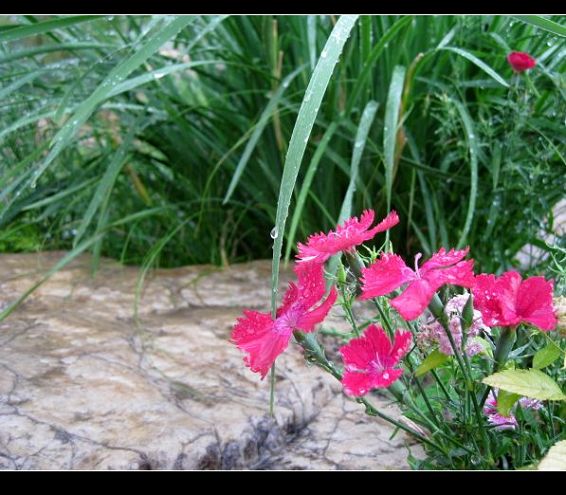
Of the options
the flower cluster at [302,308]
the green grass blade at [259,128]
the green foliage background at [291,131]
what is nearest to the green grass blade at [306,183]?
the green foliage background at [291,131]

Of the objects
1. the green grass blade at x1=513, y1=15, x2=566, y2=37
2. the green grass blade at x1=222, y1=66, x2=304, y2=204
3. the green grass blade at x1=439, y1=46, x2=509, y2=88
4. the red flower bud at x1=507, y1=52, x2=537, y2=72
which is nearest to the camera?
the green grass blade at x1=513, y1=15, x2=566, y2=37

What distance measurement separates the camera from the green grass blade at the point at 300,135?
741 mm

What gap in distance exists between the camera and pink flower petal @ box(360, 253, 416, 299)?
703 mm

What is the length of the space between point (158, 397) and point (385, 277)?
0.60m

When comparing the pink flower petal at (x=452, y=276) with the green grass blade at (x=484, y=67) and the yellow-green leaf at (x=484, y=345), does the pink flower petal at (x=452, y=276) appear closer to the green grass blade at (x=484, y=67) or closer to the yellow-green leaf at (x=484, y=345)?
the yellow-green leaf at (x=484, y=345)

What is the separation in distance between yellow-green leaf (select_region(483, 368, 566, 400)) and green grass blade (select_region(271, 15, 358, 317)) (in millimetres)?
226

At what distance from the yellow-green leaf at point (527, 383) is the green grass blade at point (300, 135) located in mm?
226

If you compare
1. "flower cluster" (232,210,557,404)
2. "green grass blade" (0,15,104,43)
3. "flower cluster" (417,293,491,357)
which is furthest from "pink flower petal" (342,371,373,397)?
"green grass blade" (0,15,104,43)

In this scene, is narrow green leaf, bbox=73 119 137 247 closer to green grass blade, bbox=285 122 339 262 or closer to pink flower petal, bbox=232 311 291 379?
green grass blade, bbox=285 122 339 262

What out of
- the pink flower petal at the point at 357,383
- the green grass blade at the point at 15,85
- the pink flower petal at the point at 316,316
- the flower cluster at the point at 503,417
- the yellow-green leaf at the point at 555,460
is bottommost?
the flower cluster at the point at 503,417

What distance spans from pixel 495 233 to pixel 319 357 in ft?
3.25
